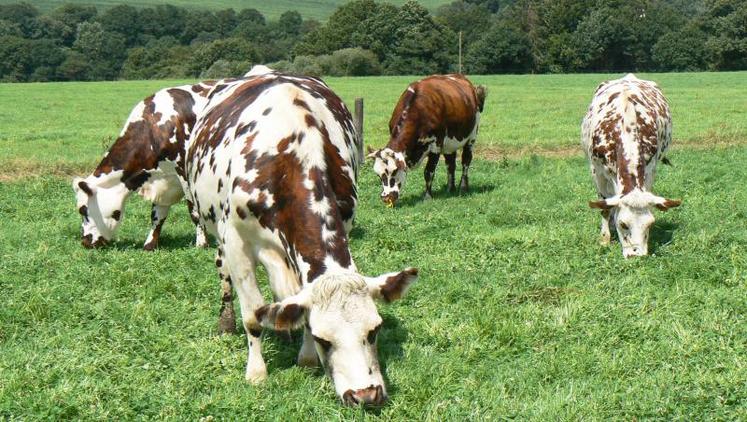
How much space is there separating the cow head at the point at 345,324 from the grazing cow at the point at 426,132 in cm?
863

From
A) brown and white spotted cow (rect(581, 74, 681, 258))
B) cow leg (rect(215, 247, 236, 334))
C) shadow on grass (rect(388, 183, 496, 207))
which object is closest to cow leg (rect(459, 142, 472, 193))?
shadow on grass (rect(388, 183, 496, 207))

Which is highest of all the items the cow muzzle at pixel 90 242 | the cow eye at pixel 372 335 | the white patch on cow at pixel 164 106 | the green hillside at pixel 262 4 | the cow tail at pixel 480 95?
the green hillside at pixel 262 4

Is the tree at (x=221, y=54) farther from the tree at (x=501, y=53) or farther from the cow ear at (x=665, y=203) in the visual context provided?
the cow ear at (x=665, y=203)

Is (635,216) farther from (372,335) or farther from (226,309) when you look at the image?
(372,335)

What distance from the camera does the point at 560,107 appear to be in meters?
34.6

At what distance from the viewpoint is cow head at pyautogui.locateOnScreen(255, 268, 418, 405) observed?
483 centimetres

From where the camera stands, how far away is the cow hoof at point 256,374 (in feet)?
19.1

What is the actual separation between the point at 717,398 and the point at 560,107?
30.5 m

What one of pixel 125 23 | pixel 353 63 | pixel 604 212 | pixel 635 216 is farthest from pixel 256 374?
pixel 125 23

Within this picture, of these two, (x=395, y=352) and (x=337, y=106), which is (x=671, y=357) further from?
(x=337, y=106)

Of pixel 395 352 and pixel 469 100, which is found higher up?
pixel 469 100

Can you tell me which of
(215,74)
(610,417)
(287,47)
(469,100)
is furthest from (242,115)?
(287,47)

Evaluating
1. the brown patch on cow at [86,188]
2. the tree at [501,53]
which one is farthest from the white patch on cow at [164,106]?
the tree at [501,53]

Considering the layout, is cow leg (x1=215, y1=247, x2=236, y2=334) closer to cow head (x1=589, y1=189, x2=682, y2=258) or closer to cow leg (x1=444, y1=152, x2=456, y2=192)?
cow head (x1=589, y1=189, x2=682, y2=258)
